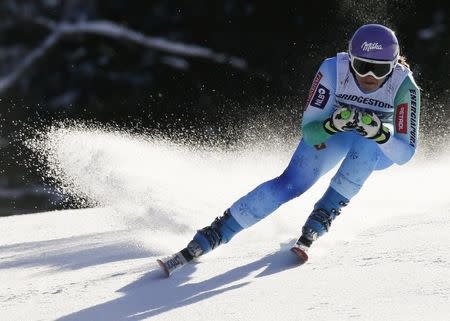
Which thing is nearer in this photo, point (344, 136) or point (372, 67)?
point (372, 67)

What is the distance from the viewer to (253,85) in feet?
66.7

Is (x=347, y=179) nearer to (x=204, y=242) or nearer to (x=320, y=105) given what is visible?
(x=320, y=105)

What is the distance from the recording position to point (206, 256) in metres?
3.77

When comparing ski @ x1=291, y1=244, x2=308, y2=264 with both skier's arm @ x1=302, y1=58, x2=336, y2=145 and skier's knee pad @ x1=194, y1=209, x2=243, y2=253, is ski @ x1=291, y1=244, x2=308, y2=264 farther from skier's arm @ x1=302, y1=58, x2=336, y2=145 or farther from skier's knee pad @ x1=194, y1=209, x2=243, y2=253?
skier's arm @ x1=302, y1=58, x2=336, y2=145

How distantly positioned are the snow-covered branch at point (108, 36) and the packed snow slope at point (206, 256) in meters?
15.3

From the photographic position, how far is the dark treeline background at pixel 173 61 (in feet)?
60.3

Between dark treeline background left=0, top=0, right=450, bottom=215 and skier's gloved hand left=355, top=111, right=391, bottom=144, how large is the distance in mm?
12446

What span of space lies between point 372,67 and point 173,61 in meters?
19.1

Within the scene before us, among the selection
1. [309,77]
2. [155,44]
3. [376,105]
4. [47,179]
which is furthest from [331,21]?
[376,105]

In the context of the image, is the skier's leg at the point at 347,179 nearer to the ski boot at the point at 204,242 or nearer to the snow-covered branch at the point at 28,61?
the ski boot at the point at 204,242

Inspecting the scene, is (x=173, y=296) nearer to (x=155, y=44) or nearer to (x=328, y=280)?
(x=328, y=280)

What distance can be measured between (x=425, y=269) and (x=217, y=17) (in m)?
19.2

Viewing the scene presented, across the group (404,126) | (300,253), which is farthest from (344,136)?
(300,253)

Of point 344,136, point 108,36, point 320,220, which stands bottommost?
point 320,220
